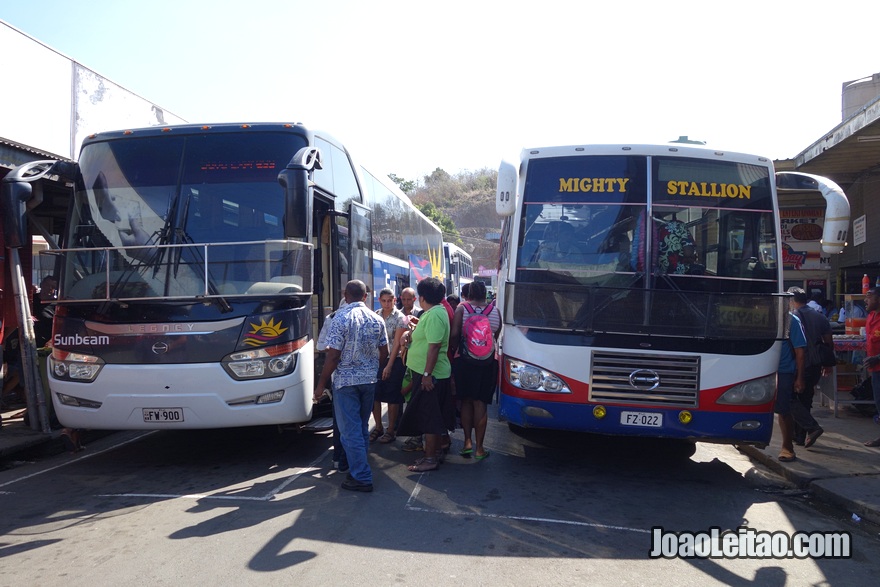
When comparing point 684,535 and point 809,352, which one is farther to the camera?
point 809,352

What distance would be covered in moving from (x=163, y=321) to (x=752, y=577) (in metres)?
5.32

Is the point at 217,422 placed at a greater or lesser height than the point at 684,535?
greater

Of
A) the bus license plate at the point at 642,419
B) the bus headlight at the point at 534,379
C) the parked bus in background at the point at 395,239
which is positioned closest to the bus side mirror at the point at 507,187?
the bus headlight at the point at 534,379

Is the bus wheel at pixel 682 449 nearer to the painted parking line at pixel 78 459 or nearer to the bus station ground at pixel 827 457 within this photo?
the bus station ground at pixel 827 457

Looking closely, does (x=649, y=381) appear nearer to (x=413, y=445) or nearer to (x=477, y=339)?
(x=477, y=339)

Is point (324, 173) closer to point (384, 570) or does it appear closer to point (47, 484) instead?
point (47, 484)

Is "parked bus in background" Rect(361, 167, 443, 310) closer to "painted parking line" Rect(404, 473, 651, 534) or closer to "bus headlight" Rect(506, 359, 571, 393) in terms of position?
"bus headlight" Rect(506, 359, 571, 393)

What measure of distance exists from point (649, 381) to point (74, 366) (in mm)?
5501

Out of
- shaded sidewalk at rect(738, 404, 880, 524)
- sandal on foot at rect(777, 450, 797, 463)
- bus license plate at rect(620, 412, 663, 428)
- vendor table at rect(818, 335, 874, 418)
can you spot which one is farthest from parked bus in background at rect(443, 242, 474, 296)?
bus license plate at rect(620, 412, 663, 428)

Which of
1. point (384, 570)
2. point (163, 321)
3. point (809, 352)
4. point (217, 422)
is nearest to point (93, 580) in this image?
point (384, 570)

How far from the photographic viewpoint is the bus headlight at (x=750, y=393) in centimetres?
649

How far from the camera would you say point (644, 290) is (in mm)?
6617

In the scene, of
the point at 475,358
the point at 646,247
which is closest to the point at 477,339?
the point at 475,358

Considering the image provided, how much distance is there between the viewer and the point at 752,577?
4570 mm
